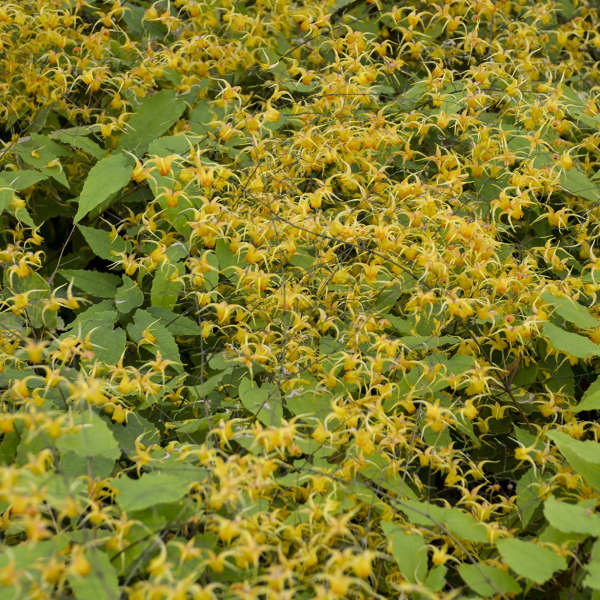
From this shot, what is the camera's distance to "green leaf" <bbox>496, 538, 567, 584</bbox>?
1.45 m

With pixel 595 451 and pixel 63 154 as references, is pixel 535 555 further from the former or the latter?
pixel 63 154

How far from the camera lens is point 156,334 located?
2.00m

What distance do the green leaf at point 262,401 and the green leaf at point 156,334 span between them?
246 millimetres

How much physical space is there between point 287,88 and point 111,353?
1.24m

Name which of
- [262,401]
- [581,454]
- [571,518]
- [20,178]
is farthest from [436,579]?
[20,178]

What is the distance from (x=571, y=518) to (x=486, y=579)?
0.20 meters

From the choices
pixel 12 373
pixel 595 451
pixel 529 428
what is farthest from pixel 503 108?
pixel 12 373

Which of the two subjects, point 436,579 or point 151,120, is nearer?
point 436,579

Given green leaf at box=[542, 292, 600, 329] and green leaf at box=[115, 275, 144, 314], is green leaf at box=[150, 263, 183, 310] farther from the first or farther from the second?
green leaf at box=[542, 292, 600, 329]

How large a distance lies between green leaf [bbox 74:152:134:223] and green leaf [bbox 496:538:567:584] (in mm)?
1275

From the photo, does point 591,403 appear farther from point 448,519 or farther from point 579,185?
point 579,185

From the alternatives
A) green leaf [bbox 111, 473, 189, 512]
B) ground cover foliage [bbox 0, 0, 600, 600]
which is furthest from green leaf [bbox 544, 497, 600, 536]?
green leaf [bbox 111, 473, 189, 512]

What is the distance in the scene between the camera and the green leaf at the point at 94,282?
2.18 meters

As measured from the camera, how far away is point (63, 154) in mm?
2447
